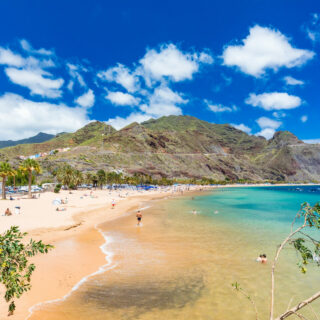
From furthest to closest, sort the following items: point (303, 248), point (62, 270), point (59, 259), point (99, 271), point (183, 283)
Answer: point (59, 259) < point (99, 271) < point (62, 270) < point (183, 283) < point (303, 248)

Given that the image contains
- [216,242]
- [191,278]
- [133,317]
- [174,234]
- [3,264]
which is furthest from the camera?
[174,234]

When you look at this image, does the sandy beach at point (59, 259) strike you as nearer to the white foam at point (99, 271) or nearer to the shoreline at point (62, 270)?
the shoreline at point (62, 270)

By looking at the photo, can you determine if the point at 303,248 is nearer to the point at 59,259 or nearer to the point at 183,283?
the point at 183,283

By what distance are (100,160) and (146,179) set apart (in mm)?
36382

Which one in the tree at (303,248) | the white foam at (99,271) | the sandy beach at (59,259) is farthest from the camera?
the sandy beach at (59,259)

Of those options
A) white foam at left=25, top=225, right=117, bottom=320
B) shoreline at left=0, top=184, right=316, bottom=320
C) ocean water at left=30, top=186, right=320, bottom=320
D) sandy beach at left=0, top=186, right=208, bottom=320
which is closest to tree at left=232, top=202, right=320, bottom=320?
ocean water at left=30, top=186, right=320, bottom=320

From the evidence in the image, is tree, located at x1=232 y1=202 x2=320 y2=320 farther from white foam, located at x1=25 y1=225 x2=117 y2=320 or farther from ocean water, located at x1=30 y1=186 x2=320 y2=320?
white foam, located at x1=25 y1=225 x2=117 y2=320

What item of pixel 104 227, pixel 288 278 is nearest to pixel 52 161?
pixel 104 227

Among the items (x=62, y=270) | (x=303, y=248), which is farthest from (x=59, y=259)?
(x=303, y=248)

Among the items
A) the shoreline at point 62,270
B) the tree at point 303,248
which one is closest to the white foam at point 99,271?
the shoreline at point 62,270

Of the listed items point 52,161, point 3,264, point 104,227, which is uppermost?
point 52,161

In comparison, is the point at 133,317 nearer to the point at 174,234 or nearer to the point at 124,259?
the point at 124,259

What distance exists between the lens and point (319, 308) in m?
12.0

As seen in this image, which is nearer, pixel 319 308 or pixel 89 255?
pixel 319 308
